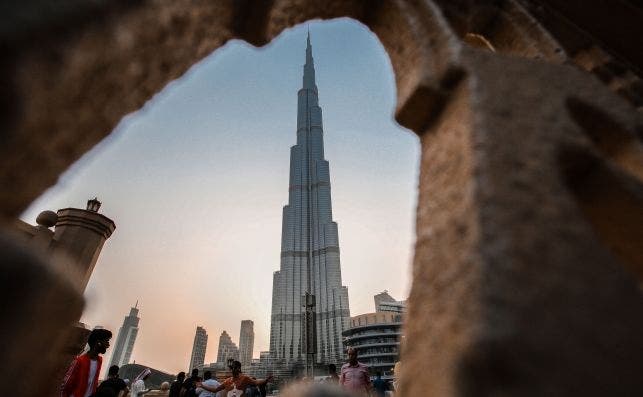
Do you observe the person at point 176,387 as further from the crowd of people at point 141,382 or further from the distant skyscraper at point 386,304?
the distant skyscraper at point 386,304

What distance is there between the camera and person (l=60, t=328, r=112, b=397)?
217 cm

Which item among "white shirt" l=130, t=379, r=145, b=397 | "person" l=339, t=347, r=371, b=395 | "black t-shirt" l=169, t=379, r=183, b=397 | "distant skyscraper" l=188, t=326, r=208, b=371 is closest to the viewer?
"person" l=339, t=347, r=371, b=395

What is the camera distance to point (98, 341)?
88.8 inches

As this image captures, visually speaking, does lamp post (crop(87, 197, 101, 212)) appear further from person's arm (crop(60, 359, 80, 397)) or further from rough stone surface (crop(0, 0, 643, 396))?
rough stone surface (crop(0, 0, 643, 396))

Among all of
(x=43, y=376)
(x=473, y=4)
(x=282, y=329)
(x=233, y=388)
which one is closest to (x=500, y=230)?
(x=43, y=376)

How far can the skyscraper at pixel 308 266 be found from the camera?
160 ft

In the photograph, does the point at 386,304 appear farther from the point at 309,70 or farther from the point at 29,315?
the point at 29,315

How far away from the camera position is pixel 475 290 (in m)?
0.52

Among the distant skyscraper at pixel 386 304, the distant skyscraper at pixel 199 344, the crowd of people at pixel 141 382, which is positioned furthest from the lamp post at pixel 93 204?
the distant skyscraper at pixel 199 344

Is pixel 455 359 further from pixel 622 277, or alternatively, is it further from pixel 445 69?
pixel 445 69

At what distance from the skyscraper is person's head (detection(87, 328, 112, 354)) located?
45.3 metres

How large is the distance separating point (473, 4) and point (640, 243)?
46.1 inches

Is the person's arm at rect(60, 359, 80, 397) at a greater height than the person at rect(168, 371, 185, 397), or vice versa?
the person at rect(168, 371, 185, 397)

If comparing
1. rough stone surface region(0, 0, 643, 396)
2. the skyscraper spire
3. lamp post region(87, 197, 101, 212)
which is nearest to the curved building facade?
lamp post region(87, 197, 101, 212)
